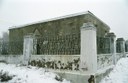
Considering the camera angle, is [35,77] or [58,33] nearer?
[35,77]

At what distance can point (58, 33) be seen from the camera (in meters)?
13.3

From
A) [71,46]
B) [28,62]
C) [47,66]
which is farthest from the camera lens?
[28,62]

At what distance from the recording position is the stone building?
7.00 meters

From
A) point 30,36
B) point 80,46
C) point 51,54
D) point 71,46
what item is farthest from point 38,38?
point 80,46

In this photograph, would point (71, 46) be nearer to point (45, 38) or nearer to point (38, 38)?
point (45, 38)

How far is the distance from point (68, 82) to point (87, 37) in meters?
2.26

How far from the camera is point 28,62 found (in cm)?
830

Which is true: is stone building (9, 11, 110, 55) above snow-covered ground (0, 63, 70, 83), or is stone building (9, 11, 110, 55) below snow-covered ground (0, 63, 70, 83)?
above

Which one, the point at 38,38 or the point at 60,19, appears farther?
the point at 60,19

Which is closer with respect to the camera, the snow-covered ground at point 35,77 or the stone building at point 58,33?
the snow-covered ground at point 35,77

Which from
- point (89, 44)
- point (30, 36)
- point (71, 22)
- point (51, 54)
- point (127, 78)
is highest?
point (71, 22)

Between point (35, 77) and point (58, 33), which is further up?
point (58, 33)

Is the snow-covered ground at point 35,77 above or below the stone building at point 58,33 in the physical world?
below

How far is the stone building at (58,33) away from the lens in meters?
7.00
